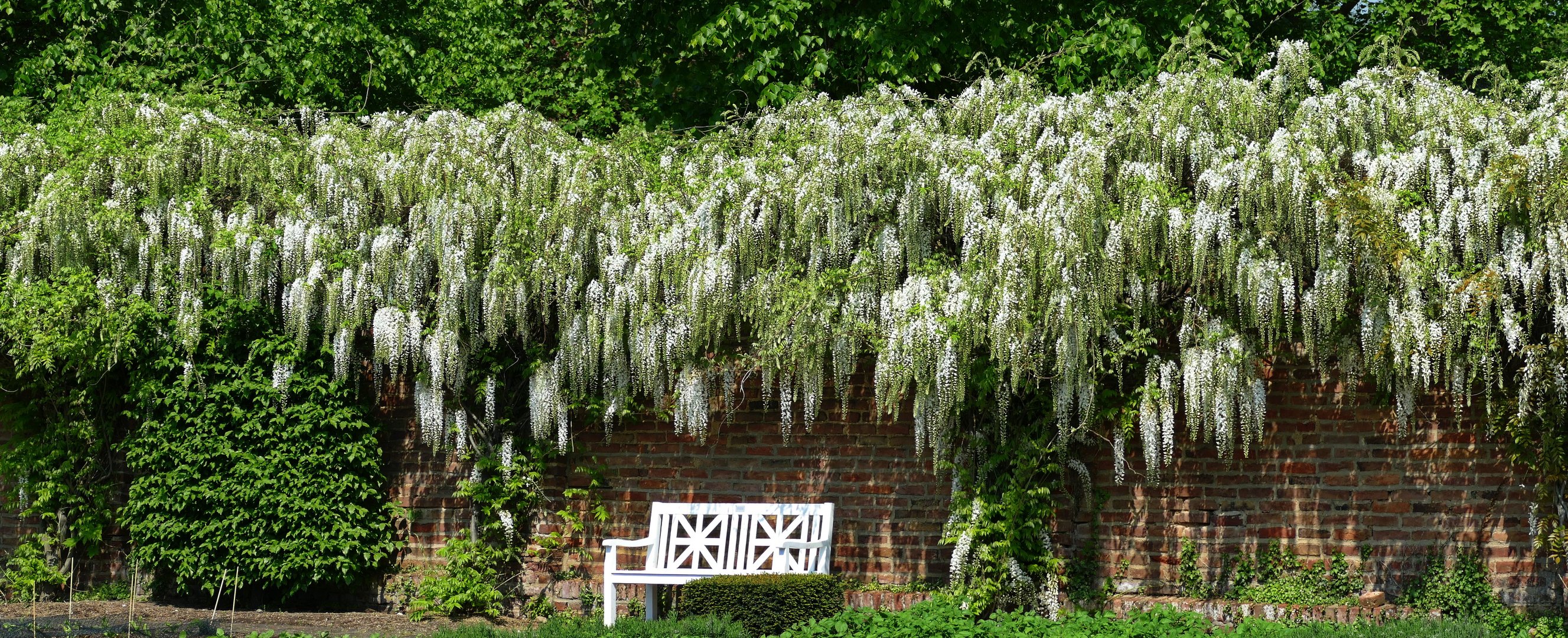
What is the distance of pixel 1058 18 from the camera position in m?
10.2

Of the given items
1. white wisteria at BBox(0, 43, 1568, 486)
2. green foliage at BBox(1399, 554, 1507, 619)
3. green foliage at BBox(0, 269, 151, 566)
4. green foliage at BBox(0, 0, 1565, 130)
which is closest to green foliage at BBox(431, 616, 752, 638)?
white wisteria at BBox(0, 43, 1568, 486)

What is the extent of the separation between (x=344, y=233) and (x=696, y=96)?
3.57 metres

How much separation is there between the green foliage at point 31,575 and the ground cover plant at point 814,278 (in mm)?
168

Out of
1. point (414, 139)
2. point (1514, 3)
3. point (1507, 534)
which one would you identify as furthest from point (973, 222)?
point (1514, 3)

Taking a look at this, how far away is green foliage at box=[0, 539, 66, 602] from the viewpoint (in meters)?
8.33

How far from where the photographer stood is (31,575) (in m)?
8.35

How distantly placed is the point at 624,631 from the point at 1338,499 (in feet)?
12.3

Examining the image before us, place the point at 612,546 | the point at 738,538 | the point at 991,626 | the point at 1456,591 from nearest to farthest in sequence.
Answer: the point at 991,626 → the point at 1456,591 → the point at 612,546 → the point at 738,538

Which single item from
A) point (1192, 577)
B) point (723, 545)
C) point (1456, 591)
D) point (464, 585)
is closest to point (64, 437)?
point (464, 585)

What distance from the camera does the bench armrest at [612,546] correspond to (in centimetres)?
733

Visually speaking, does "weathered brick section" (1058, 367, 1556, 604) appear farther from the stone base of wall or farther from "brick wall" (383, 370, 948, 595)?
"brick wall" (383, 370, 948, 595)

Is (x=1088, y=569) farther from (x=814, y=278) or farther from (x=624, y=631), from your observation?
Result: (x=624, y=631)

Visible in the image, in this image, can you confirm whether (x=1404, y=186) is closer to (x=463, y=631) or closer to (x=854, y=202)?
(x=854, y=202)

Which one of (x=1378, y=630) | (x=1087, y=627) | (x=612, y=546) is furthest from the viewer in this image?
(x=612, y=546)
